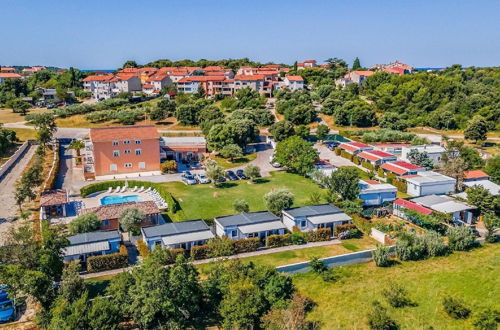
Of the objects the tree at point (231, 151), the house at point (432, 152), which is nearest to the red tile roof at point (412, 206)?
the house at point (432, 152)

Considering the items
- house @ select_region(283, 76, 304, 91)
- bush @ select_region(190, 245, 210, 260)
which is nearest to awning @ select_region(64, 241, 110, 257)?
bush @ select_region(190, 245, 210, 260)

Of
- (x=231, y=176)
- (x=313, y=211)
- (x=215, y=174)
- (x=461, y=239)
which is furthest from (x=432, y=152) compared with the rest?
(x=215, y=174)

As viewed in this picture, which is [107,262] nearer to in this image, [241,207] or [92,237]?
[92,237]

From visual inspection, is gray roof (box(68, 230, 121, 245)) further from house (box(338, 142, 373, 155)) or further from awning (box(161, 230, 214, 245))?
house (box(338, 142, 373, 155))

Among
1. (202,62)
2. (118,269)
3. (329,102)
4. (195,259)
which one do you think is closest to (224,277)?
(195,259)

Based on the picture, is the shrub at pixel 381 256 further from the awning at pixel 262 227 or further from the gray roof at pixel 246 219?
the gray roof at pixel 246 219

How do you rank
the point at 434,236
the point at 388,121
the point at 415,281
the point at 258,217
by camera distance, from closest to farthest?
the point at 415,281
the point at 434,236
the point at 258,217
the point at 388,121

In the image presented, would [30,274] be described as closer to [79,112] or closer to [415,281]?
[415,281]
